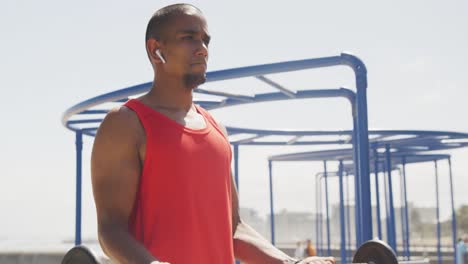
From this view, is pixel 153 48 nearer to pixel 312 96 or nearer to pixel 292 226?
pixel 312 96

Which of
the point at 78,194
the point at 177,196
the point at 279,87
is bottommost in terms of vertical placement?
the point at 177,196

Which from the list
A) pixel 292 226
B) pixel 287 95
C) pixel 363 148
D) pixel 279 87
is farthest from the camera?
pixel 292 226

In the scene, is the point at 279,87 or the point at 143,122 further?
the point at 279,87

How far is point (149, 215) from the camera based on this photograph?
5.07ft

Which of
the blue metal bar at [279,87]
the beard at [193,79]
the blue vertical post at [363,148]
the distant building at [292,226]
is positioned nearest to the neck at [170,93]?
the beard at [193,79]

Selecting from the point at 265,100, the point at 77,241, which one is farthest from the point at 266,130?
the point at 77,241

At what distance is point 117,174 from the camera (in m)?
1.54

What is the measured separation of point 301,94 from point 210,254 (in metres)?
5.81

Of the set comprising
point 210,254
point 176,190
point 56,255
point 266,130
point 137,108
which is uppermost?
point 266,130

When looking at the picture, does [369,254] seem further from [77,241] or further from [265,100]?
[77,241]

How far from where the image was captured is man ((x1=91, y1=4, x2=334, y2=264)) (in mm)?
1533

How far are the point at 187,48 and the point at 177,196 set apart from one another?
14.2 inches

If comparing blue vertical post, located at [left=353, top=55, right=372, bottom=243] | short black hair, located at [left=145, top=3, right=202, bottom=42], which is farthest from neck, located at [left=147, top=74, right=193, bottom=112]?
blue vertical post, located at [left=353, top=55, right=372, bottom=243]

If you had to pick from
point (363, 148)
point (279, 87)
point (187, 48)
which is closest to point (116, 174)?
point (187, 48)
